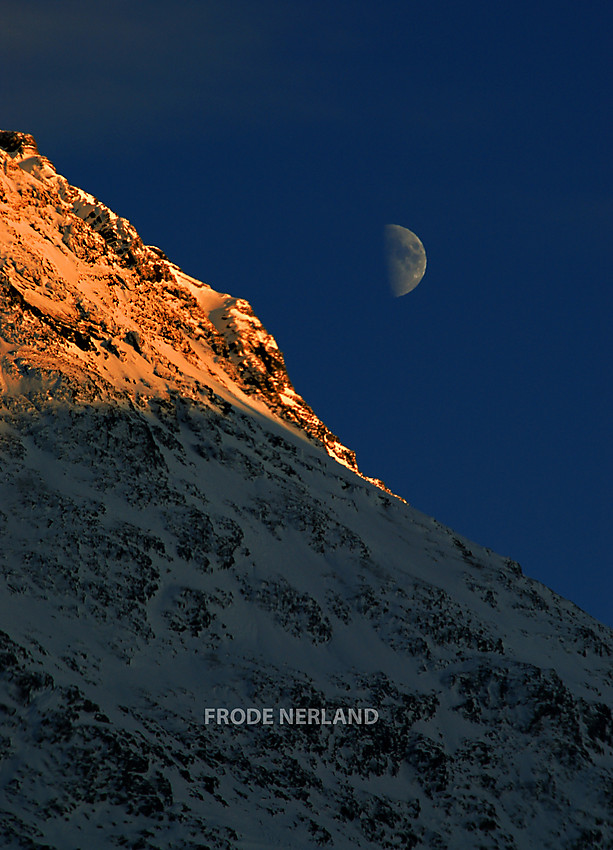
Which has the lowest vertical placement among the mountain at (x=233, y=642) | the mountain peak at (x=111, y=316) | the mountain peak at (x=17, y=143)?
the mountain at (x=233, y=642)

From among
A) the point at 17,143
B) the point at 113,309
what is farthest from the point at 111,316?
the point at 17,143

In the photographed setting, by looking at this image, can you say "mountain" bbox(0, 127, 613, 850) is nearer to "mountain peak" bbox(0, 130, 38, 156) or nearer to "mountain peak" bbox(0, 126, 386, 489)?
"mountain peak" bbox(0, 126, 386, 489)

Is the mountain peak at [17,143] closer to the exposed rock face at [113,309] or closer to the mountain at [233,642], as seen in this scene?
the exposed rock face at [113,309]

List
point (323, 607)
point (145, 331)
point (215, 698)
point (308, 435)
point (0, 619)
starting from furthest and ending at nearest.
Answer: point (308, 435) < point (145, 331) < point (323, 607) < point (215, 698) < point (0, 619)

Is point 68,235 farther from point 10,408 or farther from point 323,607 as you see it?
point 323,607

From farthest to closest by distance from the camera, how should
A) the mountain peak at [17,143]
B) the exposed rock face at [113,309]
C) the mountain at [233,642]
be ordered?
the mountain peak at [17,143], the exposed rock face at [113,309], the mountain at [233,642]

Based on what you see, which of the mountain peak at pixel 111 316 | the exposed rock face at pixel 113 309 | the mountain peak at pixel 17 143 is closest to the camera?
the mountain peak at pixel 111 316

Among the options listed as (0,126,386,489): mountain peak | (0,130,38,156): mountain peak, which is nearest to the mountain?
(0,126,386,489): mountain peak

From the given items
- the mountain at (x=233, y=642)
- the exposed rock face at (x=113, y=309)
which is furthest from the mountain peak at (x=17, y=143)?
the mountain at (x=233, y=642)

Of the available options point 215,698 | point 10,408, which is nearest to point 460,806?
point 215,698

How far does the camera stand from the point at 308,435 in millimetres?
136875

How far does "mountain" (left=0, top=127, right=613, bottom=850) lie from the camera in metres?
65.1

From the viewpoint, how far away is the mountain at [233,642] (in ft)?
214

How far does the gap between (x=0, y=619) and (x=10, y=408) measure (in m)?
26.4
